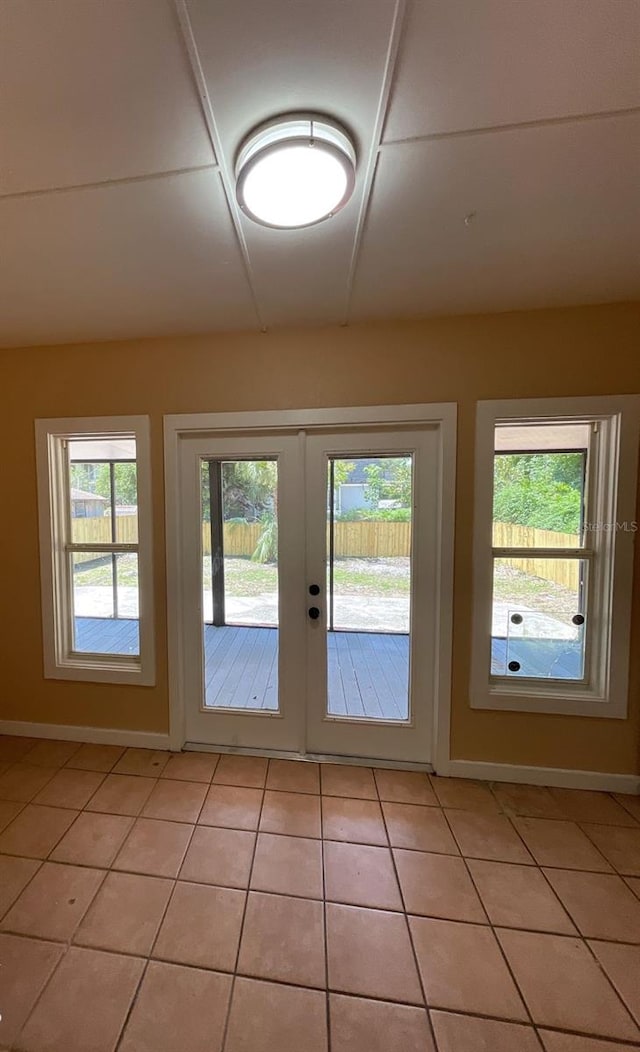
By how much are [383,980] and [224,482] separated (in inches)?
81.3

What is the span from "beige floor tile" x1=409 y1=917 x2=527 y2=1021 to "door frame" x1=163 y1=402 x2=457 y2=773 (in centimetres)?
78

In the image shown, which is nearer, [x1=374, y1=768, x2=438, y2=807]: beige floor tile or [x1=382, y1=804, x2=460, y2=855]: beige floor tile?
[x1=382, y1=804, x2=460, y2=855]: beige floor tile

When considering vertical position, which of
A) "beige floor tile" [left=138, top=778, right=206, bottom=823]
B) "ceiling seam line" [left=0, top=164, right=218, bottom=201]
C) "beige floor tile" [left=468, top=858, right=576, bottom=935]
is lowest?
"beige floor tile" [left=468, top=858, right=576, bottom=935]

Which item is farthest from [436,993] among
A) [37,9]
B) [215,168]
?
[37,9]

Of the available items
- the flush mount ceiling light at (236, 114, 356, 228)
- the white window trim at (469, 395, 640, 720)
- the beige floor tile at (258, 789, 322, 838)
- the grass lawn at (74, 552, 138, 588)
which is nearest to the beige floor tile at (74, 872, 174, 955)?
the beige floor tile at (258, 789, 322, 838)

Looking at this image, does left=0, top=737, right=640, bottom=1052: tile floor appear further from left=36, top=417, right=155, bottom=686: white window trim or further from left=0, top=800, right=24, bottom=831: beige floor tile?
left=36, top=417, right=155, bottom=686: white window trim

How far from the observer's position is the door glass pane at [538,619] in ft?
6.53

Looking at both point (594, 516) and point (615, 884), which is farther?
point (594, 516)

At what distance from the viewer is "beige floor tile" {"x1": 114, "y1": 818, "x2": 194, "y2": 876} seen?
4.85ft

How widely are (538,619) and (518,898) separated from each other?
1.17 metres

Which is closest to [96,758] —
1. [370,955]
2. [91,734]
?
[91,734]

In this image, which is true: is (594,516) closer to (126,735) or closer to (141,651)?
(141,651)

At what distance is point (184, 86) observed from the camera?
2.96 ft

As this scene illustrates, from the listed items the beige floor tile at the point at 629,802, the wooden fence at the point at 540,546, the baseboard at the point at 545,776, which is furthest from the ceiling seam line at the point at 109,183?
the beige floor tile at the point at 629,802
